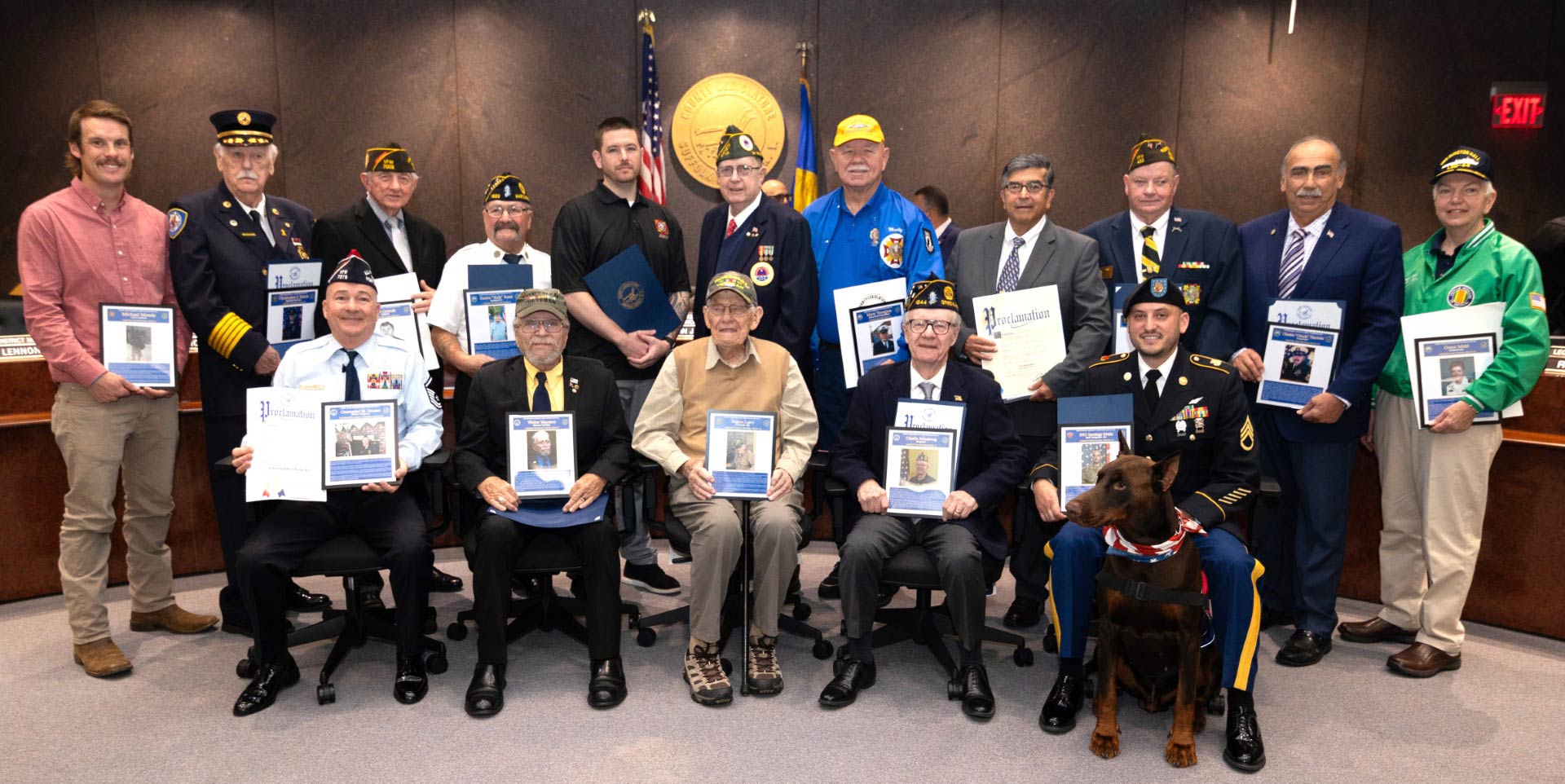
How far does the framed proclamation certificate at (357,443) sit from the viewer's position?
3.22 m

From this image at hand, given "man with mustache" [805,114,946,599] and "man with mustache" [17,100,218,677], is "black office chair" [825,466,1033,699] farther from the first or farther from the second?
"man with mustache" [17,100,218,677]

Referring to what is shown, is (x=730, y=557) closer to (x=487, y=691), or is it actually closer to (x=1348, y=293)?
(x=487, y=691)

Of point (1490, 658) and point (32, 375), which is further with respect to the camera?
point (32, 375)

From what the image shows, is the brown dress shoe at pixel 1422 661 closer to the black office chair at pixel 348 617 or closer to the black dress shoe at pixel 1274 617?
the black dress shoe at pixel 1274 617

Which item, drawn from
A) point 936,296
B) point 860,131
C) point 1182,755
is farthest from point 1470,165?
point 1182,755

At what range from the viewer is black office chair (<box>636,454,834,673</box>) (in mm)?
3467

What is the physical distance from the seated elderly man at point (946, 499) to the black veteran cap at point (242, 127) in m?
2.67

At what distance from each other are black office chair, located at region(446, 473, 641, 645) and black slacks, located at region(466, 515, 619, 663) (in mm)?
34

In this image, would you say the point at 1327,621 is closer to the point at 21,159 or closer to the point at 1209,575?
the point at 1209,575

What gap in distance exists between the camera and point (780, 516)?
340cm

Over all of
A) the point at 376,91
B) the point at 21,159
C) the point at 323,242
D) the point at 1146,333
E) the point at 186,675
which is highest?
the point at 376,91

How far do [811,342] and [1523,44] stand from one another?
6.86 metres

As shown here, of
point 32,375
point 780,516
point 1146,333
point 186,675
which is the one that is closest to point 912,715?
point 780,516

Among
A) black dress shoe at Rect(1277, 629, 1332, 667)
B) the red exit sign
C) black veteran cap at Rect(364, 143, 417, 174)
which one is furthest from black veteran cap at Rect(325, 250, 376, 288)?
the red exit sign
